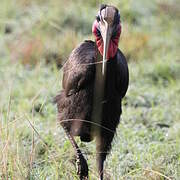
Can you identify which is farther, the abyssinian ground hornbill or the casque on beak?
the abyssinian ground hornbill

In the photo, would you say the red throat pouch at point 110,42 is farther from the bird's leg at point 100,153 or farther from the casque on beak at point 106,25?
the bird's leg at point 100,153

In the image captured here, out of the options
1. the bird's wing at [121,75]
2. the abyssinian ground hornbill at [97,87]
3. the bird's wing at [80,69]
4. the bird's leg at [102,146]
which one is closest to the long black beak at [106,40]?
the abyssinian ground hornbill at [97,87]

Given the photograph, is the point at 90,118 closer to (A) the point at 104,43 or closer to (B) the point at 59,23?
(A) the point at 104,43

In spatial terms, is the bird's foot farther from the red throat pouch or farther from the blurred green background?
the red throat pouch

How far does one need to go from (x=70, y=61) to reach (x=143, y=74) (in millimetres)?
3096

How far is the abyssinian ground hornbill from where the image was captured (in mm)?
4258

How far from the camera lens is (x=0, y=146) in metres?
4.25

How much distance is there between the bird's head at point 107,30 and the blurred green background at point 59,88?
43 cm

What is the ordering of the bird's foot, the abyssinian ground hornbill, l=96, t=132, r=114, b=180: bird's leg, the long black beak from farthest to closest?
l=96, t=132, r=114, b=180: bird's leg → the bird's foot → the abyssinian ground hornbill → the long black beak

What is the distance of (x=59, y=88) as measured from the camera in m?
6.11

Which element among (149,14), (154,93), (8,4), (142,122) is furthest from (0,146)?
(149,14)

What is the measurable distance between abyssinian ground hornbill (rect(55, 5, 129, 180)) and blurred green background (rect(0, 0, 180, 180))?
0.52 feet

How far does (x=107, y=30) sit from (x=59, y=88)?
6.78 ft

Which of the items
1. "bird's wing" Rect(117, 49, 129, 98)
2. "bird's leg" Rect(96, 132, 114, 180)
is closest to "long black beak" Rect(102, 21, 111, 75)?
"bird's wing" Rect(117, 49, 129, 98)
